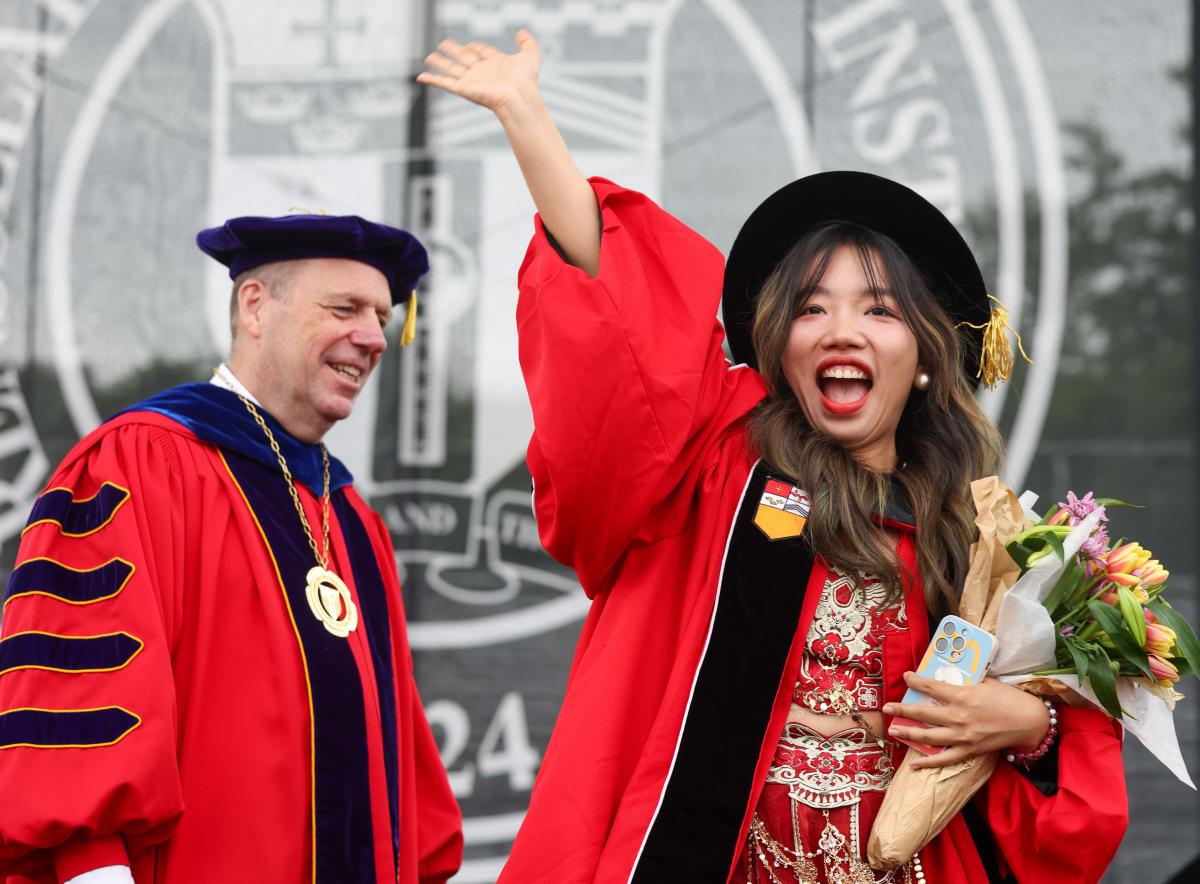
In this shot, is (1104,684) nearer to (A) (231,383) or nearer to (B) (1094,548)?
(B) (1094,548)

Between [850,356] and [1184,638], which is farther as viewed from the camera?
[850,356]

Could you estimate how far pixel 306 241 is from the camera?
270cm

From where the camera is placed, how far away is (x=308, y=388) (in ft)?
8.87

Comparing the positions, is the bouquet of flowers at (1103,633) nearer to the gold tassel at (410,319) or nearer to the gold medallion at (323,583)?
the gold medallion at (323,583)

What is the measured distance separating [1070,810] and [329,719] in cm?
134

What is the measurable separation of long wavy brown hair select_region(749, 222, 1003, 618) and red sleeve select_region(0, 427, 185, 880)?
111 centimetres

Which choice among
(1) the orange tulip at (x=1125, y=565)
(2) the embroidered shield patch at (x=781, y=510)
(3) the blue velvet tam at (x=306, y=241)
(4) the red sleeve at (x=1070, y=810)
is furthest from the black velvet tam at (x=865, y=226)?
(3) the blue velvet tam at (x=306, y=241)

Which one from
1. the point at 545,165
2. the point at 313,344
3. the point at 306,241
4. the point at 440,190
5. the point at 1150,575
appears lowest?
the point at 1150,575

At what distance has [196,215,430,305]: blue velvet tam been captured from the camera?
2.67 metres

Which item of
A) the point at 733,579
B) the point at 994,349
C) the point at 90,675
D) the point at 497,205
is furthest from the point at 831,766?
the point at 497,205

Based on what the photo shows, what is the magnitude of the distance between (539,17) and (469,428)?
1273 millimetres

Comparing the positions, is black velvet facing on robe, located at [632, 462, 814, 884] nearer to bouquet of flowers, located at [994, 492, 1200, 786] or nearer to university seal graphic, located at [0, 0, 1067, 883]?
bouquet of flowers, located at [994, 492, 1200, 786]

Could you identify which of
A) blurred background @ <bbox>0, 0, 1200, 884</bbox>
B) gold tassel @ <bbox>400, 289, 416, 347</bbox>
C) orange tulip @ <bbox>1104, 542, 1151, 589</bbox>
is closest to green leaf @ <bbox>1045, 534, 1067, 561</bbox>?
orange tulip @ <bbox>1104, 542, 1151, 589</bbox>

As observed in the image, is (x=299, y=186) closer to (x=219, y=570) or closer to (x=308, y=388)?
(x=308, y=388)
